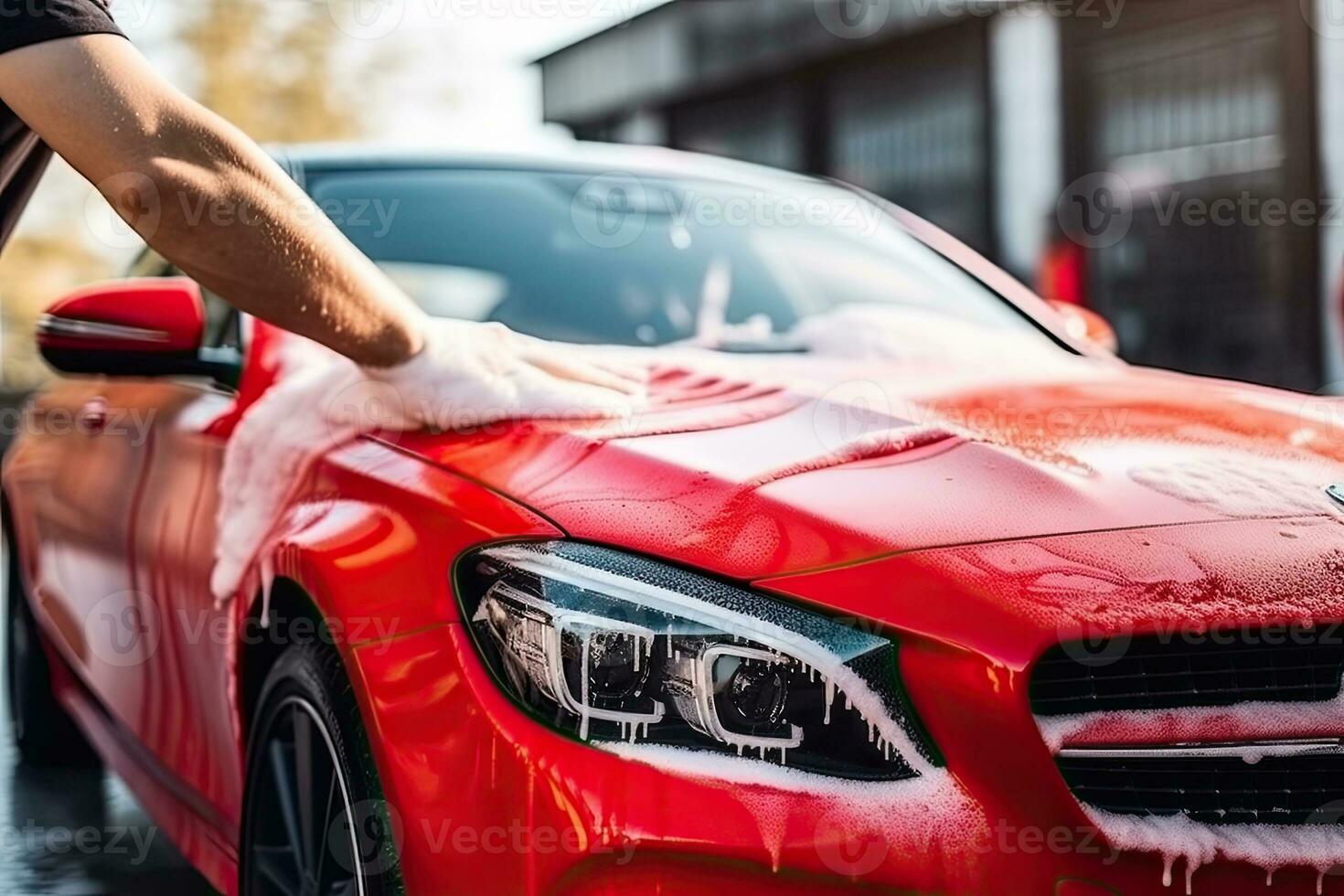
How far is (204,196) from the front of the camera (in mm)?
2172

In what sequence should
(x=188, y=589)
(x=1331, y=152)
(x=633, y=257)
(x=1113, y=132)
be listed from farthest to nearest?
1. (x=1113, y=132)
2. (x=1331, y=152)
3. (x=633, y=257)
4. (x=188, y=589)

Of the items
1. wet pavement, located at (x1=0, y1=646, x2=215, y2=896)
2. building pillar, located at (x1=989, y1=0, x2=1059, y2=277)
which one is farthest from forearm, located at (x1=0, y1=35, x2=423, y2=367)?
Result: building pillar, located at (x1=989, y1=0, x2=1059, y2=277)

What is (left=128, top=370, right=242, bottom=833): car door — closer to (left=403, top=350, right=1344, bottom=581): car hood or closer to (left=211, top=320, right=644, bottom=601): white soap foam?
(left=211, top=320, right=644, bottom=601): white soap foam

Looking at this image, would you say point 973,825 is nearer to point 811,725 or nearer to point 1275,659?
point 811,725

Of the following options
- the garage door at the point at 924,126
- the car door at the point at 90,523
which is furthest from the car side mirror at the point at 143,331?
the garage door at the point at 924,126

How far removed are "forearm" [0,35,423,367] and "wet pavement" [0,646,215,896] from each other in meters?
1.50

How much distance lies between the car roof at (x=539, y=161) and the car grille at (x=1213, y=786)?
2.09 m

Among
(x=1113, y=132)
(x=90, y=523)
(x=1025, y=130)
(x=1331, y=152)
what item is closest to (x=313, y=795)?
(x=90, y=523)

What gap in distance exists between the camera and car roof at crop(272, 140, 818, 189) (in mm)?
3342

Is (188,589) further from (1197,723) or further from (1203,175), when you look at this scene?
(1203,175)

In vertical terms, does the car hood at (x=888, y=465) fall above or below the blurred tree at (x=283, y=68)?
below

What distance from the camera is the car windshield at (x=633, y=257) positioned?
318 cm

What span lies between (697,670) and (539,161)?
2027 mm

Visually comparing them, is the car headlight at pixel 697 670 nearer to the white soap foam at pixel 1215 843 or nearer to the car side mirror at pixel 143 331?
the white soap foam at pixel 1215 843
